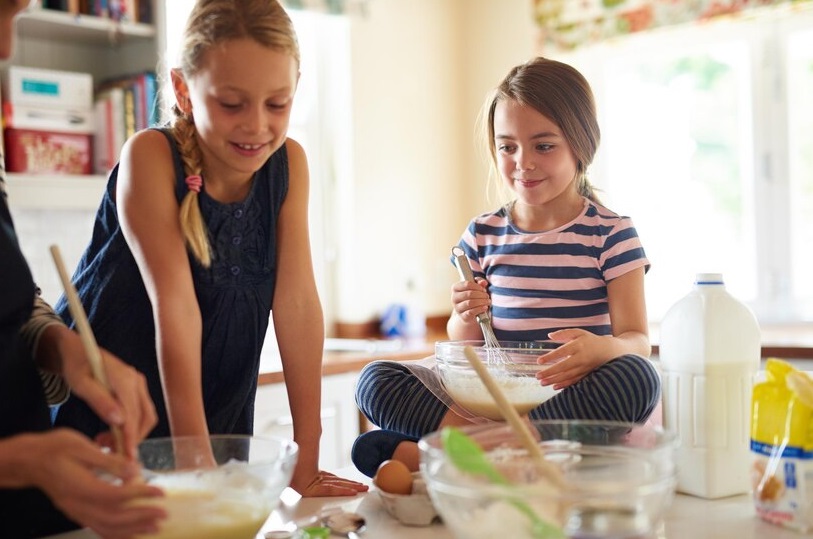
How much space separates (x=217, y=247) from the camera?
1341mm

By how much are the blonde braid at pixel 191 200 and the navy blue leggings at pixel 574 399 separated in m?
0.33

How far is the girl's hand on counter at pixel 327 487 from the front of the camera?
1214 mm

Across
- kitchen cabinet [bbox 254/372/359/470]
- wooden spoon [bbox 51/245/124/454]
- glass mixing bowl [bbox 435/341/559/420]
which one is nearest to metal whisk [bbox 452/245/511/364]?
glass mixing bowl [bbox 435/341/559/420]

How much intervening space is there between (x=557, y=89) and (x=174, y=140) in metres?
0.71

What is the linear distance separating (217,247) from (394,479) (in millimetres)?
456

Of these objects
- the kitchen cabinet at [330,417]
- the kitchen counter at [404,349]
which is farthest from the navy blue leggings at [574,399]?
the kitchen cabinet at [330,417]

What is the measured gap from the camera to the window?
11.2 ft

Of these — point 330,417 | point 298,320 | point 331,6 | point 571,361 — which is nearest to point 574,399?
point 571,361

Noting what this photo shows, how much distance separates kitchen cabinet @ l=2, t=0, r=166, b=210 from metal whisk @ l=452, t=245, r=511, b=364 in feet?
4.84

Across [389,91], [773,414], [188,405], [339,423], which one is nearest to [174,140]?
[188,405]

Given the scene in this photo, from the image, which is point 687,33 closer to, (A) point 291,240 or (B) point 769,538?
(A) point 291,240

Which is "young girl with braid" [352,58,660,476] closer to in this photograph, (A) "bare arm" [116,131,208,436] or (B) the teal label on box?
(A) "bare arm" [116,131,208,436]

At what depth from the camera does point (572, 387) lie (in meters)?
1.28

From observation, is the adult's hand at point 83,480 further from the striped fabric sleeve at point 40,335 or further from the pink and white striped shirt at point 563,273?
the pink and white striped shirt at point 563,273
